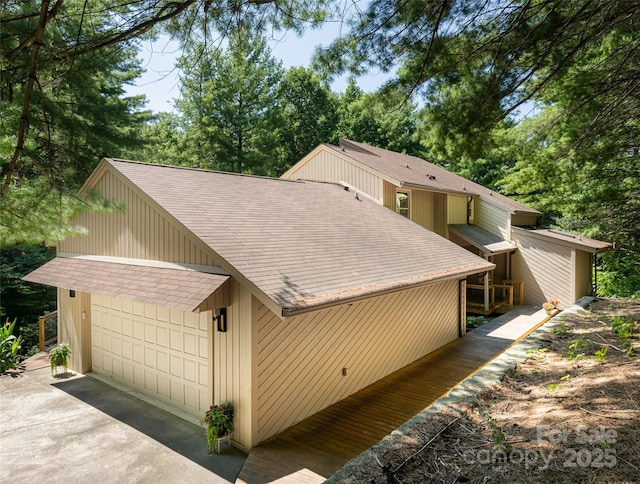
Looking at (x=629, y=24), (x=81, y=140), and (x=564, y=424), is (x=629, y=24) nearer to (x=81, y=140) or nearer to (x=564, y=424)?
(x=564, y=424)

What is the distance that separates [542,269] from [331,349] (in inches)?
508

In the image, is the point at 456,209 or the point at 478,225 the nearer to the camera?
the point at 456,209

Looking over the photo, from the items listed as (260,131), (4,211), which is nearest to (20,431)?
(4,211)

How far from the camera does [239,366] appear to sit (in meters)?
6.08

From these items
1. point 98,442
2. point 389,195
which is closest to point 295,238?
point 98,442

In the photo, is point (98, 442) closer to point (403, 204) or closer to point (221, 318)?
point (221, 318)

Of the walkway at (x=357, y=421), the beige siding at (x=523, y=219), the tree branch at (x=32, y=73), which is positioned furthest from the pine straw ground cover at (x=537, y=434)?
the beige siding at (x=523, y=219)

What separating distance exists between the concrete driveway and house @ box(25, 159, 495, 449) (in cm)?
56

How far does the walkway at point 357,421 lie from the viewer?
17.6 ft

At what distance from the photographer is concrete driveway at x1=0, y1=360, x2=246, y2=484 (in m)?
5.36

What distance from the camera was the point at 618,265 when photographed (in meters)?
19.2

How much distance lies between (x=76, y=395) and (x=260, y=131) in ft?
63.6

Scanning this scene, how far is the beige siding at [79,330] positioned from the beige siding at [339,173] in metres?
9.33

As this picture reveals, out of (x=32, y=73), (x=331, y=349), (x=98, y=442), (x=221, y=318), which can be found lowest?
(x=98, y=442)
